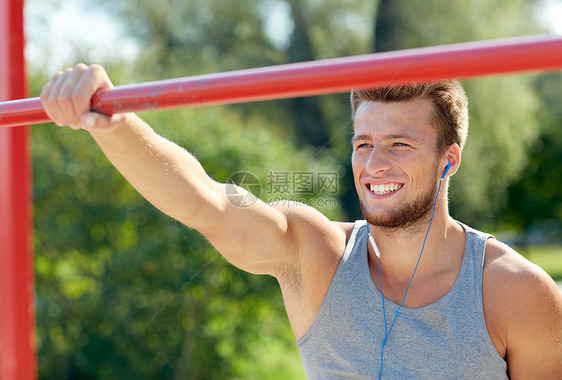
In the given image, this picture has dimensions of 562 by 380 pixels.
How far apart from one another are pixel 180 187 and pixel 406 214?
655 mm

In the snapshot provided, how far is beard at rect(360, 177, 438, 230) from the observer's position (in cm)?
175

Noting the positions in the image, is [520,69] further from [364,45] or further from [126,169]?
[364,45]

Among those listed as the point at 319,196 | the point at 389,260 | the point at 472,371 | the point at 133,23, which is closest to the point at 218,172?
the point at 319,196

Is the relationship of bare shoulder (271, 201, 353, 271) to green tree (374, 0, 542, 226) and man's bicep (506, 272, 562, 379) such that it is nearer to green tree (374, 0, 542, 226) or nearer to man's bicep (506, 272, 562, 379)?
man's bicep (506, 272, 562, 379)

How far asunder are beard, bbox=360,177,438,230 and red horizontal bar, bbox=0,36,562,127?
2.15 feet

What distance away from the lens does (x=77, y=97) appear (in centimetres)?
126

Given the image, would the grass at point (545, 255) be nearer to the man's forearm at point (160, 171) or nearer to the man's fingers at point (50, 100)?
the man's forearm at point (160, 171)

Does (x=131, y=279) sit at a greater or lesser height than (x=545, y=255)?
greater

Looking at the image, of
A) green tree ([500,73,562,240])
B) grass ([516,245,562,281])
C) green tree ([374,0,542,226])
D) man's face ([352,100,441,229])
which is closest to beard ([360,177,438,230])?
man's face ([352,100,441,229])

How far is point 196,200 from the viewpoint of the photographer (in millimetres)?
1552

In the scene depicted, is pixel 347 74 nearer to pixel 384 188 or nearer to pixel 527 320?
pixel 384 188

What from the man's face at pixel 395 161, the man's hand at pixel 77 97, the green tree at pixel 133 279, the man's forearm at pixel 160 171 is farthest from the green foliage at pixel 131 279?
the man's hand at pixel 77 97

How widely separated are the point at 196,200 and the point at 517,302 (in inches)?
34.8

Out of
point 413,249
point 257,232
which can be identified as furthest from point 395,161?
point 257,232
